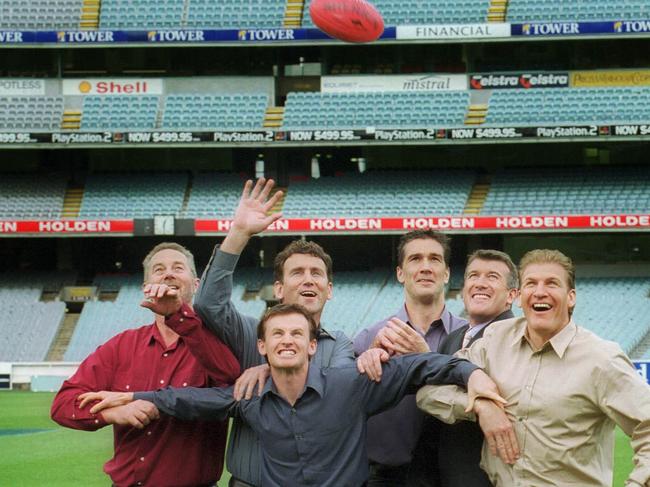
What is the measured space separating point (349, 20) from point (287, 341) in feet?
61.9

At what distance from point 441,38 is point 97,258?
14604mm

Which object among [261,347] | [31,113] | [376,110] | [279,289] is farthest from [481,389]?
[31,113]

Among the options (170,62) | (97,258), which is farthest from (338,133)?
(97,258)

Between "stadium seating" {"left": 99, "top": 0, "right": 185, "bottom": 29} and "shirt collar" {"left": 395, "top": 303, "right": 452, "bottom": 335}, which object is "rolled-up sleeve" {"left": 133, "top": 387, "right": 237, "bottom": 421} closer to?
"shirt collar" {"left": 395, "top": 303, "right": 452, "bottom": 335}

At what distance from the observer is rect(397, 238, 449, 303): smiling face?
620cm

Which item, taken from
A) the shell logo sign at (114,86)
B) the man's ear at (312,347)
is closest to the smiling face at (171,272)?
the man's ear at (312,347)

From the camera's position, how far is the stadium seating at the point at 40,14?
35.2 m

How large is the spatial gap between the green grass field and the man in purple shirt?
6.86 meters

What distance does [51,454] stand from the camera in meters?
15.9

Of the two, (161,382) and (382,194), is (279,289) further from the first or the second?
(382,194)

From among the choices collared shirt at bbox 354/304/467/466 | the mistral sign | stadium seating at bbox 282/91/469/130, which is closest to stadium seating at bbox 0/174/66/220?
stadium seating at bbox 282/91/469/130

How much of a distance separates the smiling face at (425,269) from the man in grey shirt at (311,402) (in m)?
0.80

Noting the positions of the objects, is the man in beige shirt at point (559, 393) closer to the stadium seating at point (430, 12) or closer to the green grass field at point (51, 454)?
the green grass field at point (51, 454)

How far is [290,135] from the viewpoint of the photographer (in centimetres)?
3381
